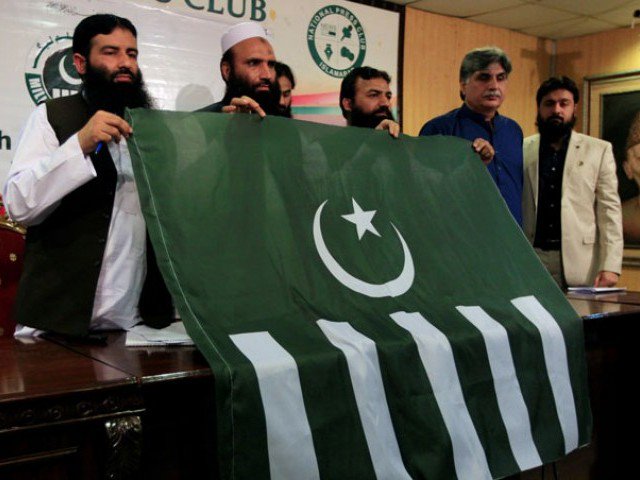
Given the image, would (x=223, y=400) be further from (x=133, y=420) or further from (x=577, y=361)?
(x=577, y=361)

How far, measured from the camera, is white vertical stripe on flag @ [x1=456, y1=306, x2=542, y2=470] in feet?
5.41

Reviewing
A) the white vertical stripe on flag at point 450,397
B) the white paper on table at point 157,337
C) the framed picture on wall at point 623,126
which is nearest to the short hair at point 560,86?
the white vertical stripe on flag at point 450,397

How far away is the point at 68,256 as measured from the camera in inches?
64.6

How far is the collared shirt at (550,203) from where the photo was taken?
313 cm

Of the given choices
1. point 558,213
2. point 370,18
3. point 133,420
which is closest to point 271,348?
point 133,420

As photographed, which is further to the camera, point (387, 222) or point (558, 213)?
point (558, 213)

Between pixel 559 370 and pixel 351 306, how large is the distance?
64 cm

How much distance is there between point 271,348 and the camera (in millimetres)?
1332

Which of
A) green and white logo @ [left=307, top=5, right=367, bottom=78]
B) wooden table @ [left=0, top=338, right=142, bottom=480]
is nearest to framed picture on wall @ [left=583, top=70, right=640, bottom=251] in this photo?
green and white logo @ [left=307, top=5, right=367, bottom=78]

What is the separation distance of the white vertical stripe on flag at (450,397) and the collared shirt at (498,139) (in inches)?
52.7

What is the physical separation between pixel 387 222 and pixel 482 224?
0.38m

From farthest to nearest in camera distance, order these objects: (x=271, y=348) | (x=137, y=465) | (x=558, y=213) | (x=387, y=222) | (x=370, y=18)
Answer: (x=370, y=18)
(x=558, y=213)
(x=387, y=222)
(x=271, y=348)
(x=137, y=465)

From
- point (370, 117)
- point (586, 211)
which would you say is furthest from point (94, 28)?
point (586, 211)

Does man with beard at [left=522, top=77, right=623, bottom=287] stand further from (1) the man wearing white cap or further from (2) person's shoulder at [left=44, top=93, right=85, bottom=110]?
(2) person's shoulder at [left=44, top=93, right=85, bottom=110]
